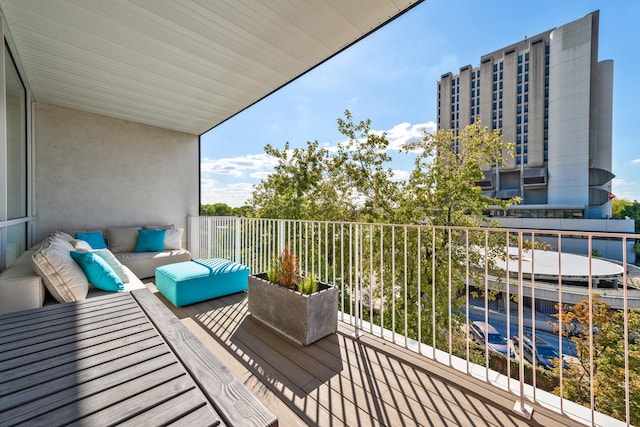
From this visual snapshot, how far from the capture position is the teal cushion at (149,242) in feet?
16.1

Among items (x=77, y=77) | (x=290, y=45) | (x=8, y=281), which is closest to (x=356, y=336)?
(x=8, y=281)

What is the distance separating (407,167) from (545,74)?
36823 mm

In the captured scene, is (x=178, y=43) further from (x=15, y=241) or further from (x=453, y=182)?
(x=453, y=182)

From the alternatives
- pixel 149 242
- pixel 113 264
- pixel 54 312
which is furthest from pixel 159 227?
pixel 54 312

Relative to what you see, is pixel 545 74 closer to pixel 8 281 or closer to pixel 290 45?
pixel 290 45

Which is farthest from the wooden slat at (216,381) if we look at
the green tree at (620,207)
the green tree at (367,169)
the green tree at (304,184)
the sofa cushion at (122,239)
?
the green tree at (620,207)

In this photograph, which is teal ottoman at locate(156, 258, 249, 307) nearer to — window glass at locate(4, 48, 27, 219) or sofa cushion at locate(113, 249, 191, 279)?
sofa cushion at locate(113, 249, 191, 279)

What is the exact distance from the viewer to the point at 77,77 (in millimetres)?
3695

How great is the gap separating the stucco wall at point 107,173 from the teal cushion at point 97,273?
3.35 m

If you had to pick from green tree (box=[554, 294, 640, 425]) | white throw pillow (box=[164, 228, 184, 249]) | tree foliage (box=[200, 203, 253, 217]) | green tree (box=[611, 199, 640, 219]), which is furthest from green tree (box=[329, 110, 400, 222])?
green tree (box=[611, 199, 640, 219])

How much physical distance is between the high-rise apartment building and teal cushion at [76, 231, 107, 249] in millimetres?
25400

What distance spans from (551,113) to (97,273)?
4211 centimetres

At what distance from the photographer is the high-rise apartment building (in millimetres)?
27188

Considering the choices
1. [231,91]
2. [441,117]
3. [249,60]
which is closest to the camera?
[249,60]
